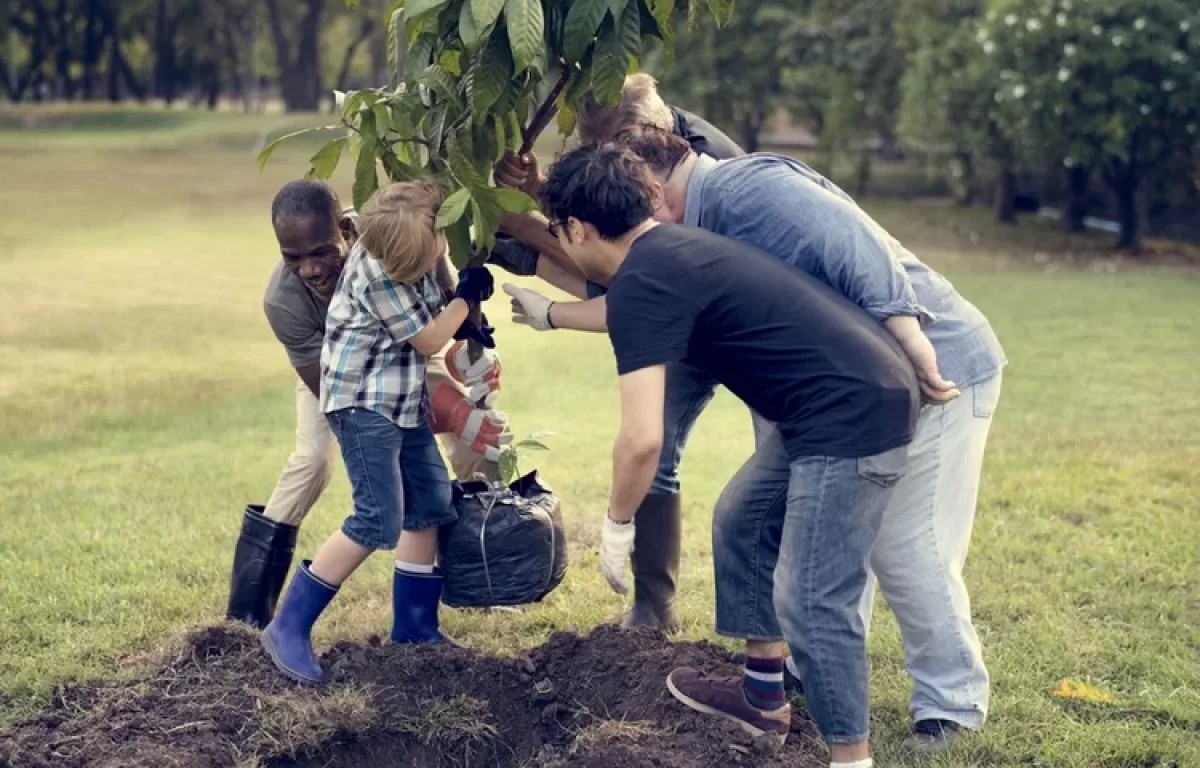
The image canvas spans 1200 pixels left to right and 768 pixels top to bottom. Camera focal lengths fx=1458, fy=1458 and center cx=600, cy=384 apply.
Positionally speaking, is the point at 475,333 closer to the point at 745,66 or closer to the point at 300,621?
the point at 300,621

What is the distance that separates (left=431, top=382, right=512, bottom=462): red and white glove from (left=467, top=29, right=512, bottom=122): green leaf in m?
1.09

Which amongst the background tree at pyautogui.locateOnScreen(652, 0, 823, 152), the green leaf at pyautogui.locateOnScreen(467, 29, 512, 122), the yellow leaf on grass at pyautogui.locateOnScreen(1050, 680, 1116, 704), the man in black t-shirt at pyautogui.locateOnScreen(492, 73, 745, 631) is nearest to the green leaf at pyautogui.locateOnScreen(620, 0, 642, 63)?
the man in black t-shirt at pyautogui.locateOnScreen(492, 73, 745, 631)

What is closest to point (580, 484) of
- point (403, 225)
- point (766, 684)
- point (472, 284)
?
point (472, 284)

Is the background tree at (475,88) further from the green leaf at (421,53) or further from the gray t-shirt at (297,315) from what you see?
the gray t-shirt at (297,315)

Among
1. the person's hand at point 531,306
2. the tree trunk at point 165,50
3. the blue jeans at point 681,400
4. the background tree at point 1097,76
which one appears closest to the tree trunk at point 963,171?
the background tree at point 1097,76

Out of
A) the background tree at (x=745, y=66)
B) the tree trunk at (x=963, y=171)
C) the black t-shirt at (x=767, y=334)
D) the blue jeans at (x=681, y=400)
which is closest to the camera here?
the black t-shirt at (x=767, y=334)

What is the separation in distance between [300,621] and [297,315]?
3.42 ft

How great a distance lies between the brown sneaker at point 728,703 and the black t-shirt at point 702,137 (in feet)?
5.34

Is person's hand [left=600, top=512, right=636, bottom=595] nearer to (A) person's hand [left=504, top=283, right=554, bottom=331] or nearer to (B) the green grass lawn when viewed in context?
(A) person's hand [left=504, top=283, right=554, bottom=331]

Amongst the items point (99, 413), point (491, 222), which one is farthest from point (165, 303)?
point (491, 222)

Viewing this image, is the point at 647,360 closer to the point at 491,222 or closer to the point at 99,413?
the point at 491,222

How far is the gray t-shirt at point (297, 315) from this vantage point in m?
4.97

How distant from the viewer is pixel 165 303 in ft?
47.9

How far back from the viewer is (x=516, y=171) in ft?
15.1
